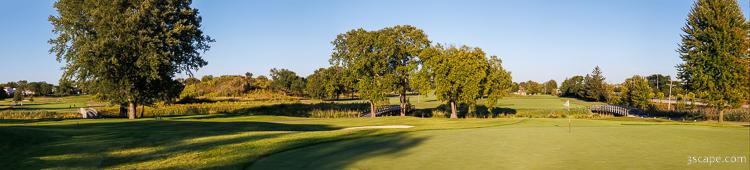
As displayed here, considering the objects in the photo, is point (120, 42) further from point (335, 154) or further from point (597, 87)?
point (597, 87)

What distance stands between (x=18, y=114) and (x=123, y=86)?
1522cm

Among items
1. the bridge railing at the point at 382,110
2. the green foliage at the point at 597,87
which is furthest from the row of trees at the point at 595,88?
the bridge railing at the point at 382,110

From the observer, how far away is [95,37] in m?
37.0

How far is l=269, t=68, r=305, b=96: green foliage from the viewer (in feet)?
392

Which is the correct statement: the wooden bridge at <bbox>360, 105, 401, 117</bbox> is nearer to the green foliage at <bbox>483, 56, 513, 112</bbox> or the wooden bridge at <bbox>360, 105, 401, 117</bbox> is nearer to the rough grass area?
the green foliage at <bbox>483, 56, 513, 112</bbox>

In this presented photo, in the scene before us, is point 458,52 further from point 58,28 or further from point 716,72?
point 58,28

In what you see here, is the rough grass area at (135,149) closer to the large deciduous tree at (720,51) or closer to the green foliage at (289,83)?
the large deciduous tree at (720,51)

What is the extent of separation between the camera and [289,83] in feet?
406


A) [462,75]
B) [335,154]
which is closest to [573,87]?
[462,75]

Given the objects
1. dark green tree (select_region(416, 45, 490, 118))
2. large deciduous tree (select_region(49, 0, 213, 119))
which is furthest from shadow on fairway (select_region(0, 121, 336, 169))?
dark green tree (select_region(416, 45, 490, 118))

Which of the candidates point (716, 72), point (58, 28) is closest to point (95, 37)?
point (58, 28)

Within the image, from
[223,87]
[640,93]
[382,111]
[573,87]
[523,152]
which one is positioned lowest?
[382,111]

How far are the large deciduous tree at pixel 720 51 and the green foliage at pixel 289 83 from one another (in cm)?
8973

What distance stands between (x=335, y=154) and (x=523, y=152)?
5291mm
